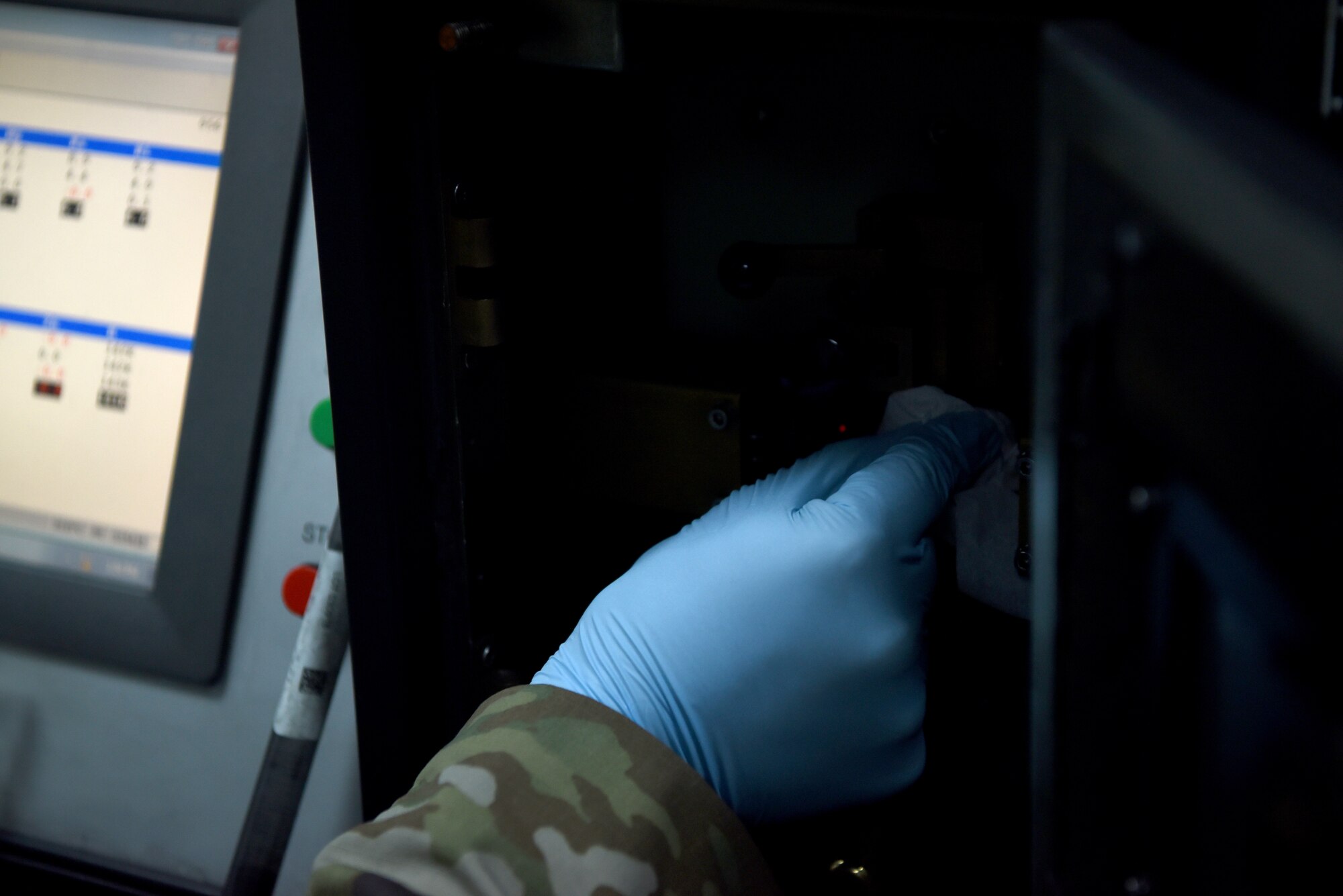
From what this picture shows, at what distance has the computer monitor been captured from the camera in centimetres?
118

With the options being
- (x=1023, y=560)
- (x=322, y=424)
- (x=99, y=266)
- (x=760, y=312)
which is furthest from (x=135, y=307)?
(x=1023, y=560)

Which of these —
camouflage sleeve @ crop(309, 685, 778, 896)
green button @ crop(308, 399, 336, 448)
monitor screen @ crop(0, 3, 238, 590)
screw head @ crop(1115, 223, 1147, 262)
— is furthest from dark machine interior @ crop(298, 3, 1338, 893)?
monitor screen @ crop(0, 3, 238, 590)

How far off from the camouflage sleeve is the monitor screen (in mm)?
749

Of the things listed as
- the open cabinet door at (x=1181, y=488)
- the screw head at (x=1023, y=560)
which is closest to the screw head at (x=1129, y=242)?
the open cabinet door at (x=1181, y=488)

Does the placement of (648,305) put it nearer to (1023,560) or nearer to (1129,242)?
(1023,560)

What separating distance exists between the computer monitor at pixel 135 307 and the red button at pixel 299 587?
3.0 inches

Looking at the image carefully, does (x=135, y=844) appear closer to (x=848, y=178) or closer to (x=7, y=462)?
(x=7, y=462)

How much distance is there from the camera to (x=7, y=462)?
1.30m

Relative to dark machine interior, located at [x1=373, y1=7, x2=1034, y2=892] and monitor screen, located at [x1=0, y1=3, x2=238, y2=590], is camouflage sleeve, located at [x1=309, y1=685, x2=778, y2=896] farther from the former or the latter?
monitor screen, located at [x1=0, y1=3, x2=238, y2=590]

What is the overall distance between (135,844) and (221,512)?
42 centimetres

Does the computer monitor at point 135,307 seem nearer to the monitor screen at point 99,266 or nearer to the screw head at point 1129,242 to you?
the monitor screen at point 99,266

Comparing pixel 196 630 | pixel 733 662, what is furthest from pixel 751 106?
pixel 196 630

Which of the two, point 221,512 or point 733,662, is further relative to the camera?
point 221,512

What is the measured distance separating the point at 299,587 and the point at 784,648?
64 centimetres
